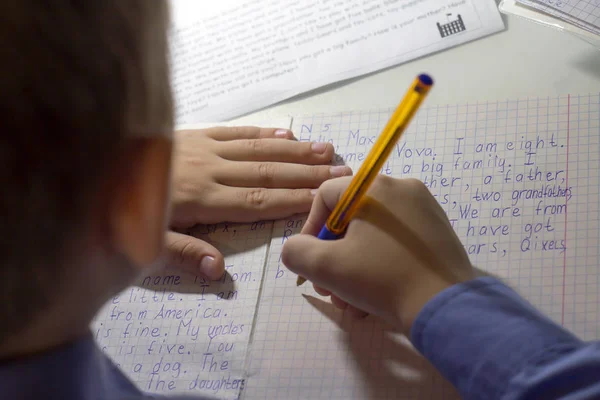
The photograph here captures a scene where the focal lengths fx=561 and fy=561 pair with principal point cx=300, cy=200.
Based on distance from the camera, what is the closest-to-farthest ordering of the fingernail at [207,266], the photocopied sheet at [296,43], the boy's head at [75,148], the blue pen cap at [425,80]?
the boy's head at [75,148], the blue pen cap at [425,80], the fingernail at [207,266], the photocopied sheet at [296,43]

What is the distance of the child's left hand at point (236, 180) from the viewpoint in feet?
2.12

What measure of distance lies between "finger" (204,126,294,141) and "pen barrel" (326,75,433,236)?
204mm

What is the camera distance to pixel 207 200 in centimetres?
68

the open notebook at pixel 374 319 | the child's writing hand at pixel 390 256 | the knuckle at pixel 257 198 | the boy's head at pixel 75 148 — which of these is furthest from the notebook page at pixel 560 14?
the boy's head at pixel 75 148

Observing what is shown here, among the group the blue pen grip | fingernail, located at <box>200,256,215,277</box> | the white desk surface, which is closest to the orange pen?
the blue pen grip

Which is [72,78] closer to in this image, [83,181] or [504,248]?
[83,181]

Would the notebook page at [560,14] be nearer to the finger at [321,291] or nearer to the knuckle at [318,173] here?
the knuckle at [318,173]

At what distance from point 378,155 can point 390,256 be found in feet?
0.31

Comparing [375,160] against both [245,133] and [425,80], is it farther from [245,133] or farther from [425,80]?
[245,133]

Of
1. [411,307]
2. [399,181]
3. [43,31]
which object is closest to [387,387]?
[411,307]

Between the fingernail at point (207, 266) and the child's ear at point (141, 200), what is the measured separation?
21 centimetres

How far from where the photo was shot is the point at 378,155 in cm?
48

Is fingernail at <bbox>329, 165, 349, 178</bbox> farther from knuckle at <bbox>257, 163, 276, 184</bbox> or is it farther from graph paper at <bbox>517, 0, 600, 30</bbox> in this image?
graph paper at <bbox>517, 0, 600, 30</bbox>

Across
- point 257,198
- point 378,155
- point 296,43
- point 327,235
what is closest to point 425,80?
point 378,155
